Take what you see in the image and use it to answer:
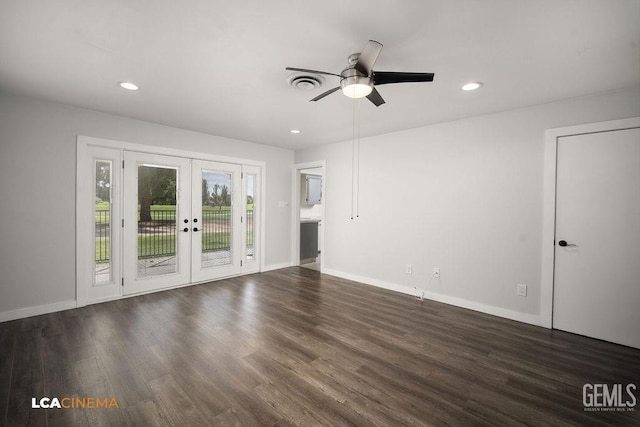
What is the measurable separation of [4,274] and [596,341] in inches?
259

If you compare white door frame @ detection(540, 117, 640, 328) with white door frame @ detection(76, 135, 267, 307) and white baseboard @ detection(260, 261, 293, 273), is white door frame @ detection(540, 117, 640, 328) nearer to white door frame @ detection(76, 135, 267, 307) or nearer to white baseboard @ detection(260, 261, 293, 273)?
white baseboard @ detection(260, 261, 293, 273)

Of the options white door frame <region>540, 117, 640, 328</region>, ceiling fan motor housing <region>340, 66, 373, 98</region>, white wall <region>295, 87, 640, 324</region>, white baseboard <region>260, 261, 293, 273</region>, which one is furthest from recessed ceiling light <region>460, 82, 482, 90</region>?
white baseboard <region>260, 261, 293, 273</region>

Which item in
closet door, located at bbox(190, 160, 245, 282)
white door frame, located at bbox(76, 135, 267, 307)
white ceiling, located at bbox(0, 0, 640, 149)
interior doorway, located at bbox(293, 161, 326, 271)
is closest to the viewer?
white ceiling, located at bbox(0, 0, 640, 149)

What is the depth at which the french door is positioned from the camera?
3996 millimetres

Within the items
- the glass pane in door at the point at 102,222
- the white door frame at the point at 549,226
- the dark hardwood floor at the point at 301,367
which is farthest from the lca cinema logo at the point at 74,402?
the white door frame at the point at 549,226

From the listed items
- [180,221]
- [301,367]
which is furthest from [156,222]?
[301,367]

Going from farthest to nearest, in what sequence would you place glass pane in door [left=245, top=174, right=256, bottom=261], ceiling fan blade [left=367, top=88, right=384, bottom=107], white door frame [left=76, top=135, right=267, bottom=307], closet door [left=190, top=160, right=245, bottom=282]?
glass pane in door [left=245, top=174, right=256, bottom=261] → closet door [left=190, top=160, right=245, bottom=282] → white door frame [left=76, top=135, right=267, bottom=307] → ceiling fan blade [left=367, top=88, right=384, bottom=107]

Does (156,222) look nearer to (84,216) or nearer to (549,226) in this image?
(84,216)

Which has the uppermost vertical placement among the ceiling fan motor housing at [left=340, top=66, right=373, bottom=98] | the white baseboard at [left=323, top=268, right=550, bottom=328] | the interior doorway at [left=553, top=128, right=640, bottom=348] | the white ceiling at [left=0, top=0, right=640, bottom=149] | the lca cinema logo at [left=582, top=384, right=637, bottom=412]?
the white ceiling at [left=0, top=0, right=640, bottom=149]

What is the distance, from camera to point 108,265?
382cm

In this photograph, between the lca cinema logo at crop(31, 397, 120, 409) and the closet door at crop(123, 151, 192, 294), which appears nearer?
the lca cinema logo at crop(31, 397, 120, 409)

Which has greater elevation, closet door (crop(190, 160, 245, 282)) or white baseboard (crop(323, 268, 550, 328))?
closet door (crop(190, 160, 245, 282))

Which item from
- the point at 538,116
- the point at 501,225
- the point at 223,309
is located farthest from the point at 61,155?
the point at 538,116

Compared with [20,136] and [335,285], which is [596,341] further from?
[20,136]
